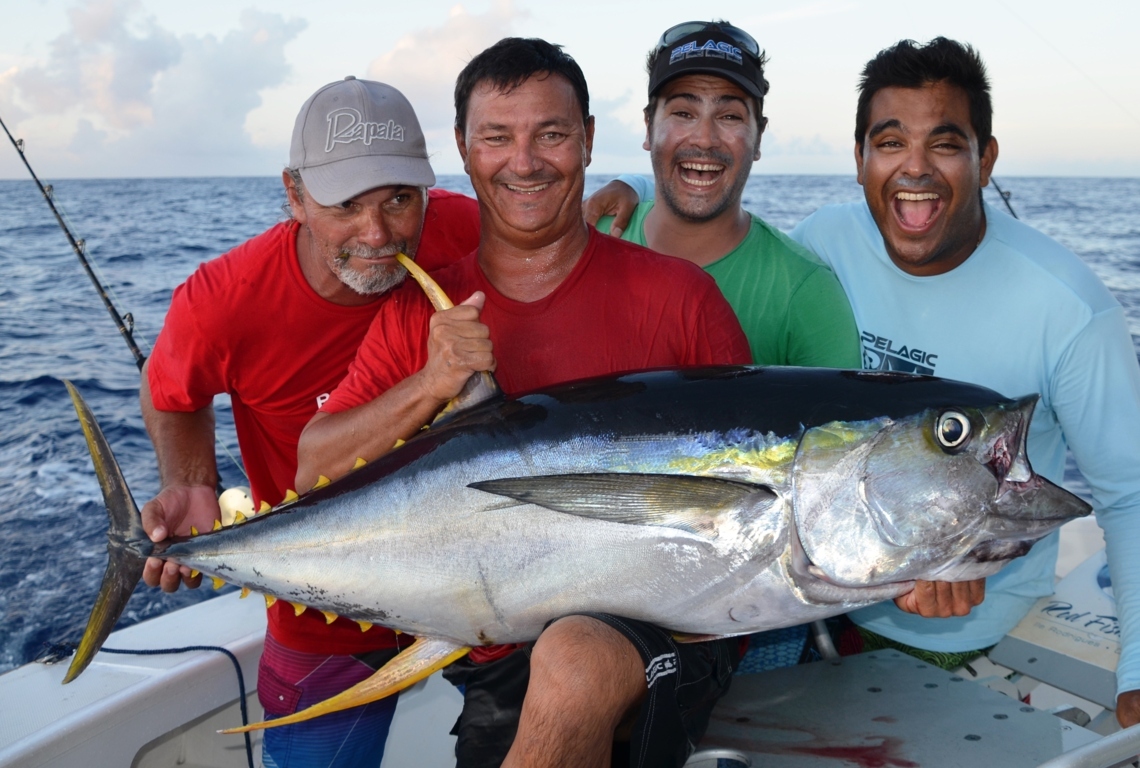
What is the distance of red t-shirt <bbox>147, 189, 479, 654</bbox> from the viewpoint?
2451mm

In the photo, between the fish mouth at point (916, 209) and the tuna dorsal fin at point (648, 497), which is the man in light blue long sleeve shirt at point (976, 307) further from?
the tuna dorsal fin at point (648, 497)

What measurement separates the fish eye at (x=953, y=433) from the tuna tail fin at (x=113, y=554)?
1776 mm

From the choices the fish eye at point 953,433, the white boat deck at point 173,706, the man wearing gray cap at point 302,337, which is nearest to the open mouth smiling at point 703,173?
the man wearing gray cap at point 302,337

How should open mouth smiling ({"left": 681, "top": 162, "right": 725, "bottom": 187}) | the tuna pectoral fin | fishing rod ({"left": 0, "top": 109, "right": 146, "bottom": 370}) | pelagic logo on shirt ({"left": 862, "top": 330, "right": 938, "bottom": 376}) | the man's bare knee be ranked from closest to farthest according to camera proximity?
the man's bare knee < the tuna pectoral fin < pelagic logo on shirt ({"left": 862, "top": 330, "right": 938, "bottom": 376}) < open mouth smiling ({"left": 681, "top": 162, "right": 725, "bottom": 187}) < fishing rod ({"left": 0, "top": 109, "right": 146, "bottom": 370})

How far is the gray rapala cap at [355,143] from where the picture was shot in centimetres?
226

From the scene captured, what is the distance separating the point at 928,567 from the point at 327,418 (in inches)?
51.5

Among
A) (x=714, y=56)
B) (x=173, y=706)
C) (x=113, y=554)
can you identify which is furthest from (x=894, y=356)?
(x=173, y=706)

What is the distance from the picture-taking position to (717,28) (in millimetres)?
2697

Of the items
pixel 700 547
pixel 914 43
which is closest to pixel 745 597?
pixel 700 547

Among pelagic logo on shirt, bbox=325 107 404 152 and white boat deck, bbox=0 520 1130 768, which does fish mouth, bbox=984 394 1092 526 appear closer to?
white boat deck, bbox=0 520 1130 768

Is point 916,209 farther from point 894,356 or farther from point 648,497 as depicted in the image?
point 648,497

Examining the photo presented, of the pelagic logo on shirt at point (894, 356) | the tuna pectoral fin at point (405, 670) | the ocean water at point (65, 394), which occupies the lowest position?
the ocean water at point (65, 394)

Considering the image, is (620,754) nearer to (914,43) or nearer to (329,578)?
(329,578)

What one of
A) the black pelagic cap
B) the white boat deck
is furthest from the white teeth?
the white boat deck
